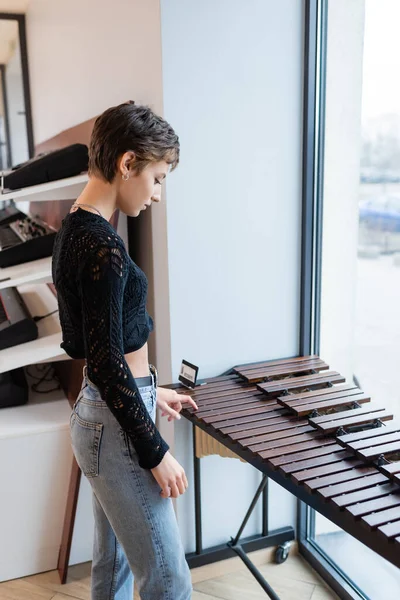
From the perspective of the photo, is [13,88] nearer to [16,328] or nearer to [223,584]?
[16,328]

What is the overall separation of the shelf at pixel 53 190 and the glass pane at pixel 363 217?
0.86 m

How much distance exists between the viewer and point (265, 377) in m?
2.03

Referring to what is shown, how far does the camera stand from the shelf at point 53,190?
7.11 feet

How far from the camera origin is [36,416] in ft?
7.59

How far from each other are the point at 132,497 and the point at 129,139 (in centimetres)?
77

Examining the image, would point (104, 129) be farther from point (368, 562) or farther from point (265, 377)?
point (368, 562)

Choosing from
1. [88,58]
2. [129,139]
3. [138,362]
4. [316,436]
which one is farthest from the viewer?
[88,58]

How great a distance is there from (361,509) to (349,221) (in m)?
→ 1.16

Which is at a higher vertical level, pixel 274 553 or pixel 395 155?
pixel 395 155

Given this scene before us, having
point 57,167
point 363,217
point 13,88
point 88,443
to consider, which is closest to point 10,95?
point 13,88

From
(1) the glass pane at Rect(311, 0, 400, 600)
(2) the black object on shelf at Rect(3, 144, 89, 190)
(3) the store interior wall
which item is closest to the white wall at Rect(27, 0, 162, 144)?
(3) the store interior wall

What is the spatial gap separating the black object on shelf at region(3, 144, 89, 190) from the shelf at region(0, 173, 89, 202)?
0.12 feet

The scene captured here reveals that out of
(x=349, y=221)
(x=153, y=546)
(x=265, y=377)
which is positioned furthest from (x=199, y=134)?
(x=153, y=546)

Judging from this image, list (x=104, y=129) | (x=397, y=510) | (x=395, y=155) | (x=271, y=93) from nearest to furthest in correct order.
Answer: (x=397, y=510)
(x=104, y=129)
(x=395, y=155)
(x=271, y=93)
